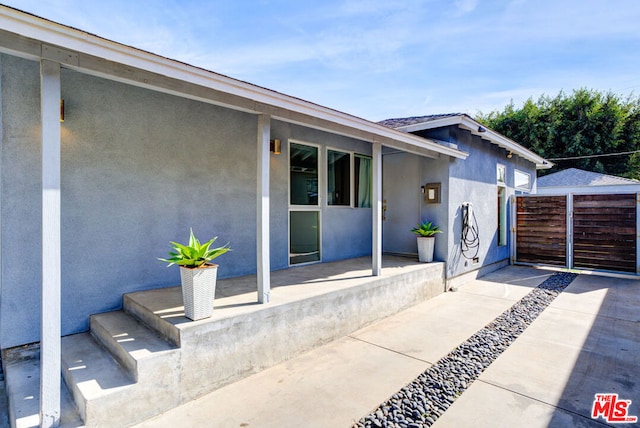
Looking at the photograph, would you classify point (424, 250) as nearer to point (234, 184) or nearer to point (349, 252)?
point (349, 252)

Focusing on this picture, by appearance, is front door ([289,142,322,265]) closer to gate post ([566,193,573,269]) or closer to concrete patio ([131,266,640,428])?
concrete patio ([131,266,640,428])

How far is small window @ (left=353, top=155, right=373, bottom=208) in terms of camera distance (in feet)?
23.9

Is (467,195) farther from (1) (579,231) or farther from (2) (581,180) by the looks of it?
(2) (581,180)

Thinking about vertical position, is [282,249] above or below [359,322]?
above

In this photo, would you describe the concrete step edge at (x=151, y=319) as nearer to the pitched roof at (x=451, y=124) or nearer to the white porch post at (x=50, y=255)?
the white porch post at (x=50, y=255)

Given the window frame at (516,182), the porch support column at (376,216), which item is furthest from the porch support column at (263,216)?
the window frame at (516,182)

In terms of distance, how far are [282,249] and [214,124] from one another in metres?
2.35

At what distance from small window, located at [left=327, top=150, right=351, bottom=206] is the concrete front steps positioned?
227 cm

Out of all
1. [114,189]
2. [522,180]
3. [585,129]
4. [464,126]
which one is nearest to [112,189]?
[114,189]

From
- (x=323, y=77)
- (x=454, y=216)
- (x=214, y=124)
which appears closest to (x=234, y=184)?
(x=214, y=124)

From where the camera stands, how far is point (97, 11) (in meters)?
5.68

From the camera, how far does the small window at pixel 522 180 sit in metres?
10.9

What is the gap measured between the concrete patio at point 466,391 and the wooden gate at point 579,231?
3.45 meters

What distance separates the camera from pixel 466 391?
3213mm
